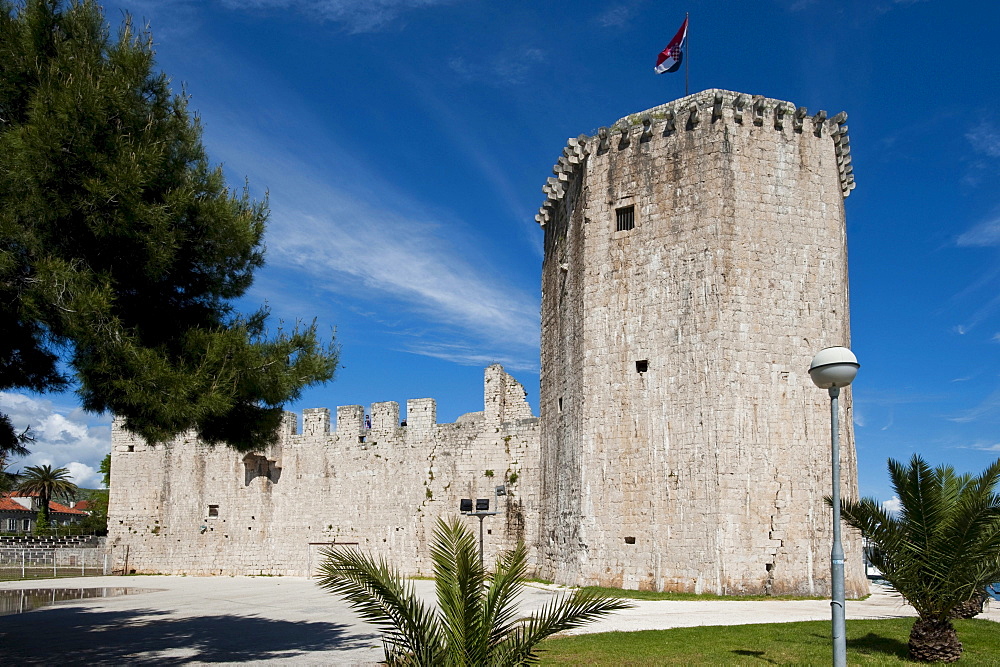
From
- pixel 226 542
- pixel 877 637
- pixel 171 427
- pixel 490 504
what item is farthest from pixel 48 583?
pixel 877 637

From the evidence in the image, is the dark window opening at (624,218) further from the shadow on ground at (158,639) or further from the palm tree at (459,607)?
the palm tree at (459,607)

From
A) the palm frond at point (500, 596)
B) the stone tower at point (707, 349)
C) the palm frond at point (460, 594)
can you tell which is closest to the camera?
the palm frond at point (460, 594)

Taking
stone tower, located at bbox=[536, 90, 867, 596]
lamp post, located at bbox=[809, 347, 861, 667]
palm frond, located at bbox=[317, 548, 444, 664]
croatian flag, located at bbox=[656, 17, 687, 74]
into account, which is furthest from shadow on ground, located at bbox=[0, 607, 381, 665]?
croatian flag, located at bbox=[656, 17, 687, 74]

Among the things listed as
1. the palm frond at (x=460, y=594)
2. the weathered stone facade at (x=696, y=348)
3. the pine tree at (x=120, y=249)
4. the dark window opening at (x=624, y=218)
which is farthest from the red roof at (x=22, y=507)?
the palm frond at (x=460, y=594)

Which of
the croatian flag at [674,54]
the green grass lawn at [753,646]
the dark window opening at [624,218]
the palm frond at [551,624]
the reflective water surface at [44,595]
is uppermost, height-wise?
the croatian flag at [674,54]

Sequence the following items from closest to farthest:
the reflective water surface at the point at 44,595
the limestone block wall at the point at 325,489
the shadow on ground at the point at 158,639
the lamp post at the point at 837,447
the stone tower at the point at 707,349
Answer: the lamp post at the point at 837,447 → the shadow on ground at the point at 158,639 → the stone tower at the point at 707,349 → the reflective water surface at the point at 44,595 → the limestone block wall at the point at 325,489

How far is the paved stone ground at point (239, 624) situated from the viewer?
963 centimetres

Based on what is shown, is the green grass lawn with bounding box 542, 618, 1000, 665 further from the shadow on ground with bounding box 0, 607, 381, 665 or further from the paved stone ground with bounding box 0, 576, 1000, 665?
the shadow on ground with bounding box 0, 607, 381, 665

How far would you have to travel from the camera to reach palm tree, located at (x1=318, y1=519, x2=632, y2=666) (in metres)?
5.82

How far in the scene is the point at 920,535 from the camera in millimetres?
9414

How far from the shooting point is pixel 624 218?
17625 mm

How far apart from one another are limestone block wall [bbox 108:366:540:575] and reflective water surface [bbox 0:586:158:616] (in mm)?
4751

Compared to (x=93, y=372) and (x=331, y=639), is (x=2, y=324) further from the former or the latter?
(x=331, y=639)

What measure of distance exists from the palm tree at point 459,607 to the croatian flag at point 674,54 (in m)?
14.8
